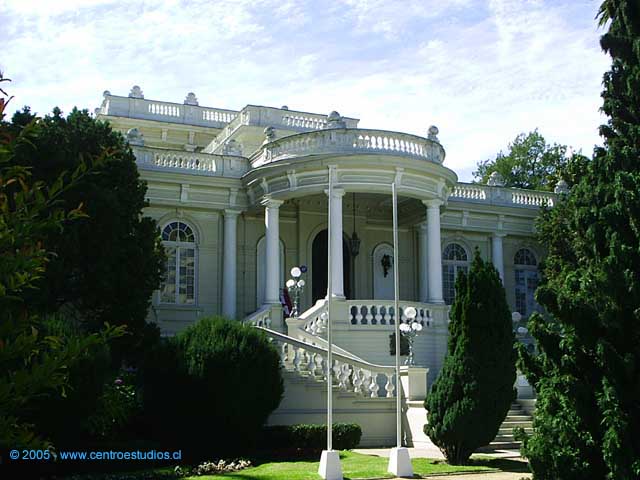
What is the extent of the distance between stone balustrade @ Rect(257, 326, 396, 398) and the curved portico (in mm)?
3611

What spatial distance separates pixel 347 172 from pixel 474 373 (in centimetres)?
937

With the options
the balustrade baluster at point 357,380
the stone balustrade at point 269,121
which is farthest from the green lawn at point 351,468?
the stone balustrade at point 269,121

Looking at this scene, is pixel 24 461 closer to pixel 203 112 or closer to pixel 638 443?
pixel 638 443

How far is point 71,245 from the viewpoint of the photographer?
17766 mm

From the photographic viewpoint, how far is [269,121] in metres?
30.2

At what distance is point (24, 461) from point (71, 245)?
5969 millimetres

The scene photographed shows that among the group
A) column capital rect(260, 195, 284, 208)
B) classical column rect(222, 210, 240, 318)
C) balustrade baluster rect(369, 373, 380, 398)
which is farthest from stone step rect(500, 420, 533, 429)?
classical column rect(222, 210, 240, 318)

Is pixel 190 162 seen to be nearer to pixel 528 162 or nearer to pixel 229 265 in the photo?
pixel 229 265

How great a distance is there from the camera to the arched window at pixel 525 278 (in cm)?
3028

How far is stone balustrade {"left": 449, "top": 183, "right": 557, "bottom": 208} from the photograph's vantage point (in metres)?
29.2

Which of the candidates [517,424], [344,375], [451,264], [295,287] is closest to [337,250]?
[295,287]

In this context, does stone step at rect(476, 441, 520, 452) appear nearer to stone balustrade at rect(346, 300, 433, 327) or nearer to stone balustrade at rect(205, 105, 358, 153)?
stone balustrade at rect(346, 300, 433, 327)

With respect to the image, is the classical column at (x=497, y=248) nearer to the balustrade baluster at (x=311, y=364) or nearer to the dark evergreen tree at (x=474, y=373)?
the balustrade baluster at (x=311, y=364)

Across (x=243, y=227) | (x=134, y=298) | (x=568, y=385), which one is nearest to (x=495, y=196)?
(x=243, y=227)
